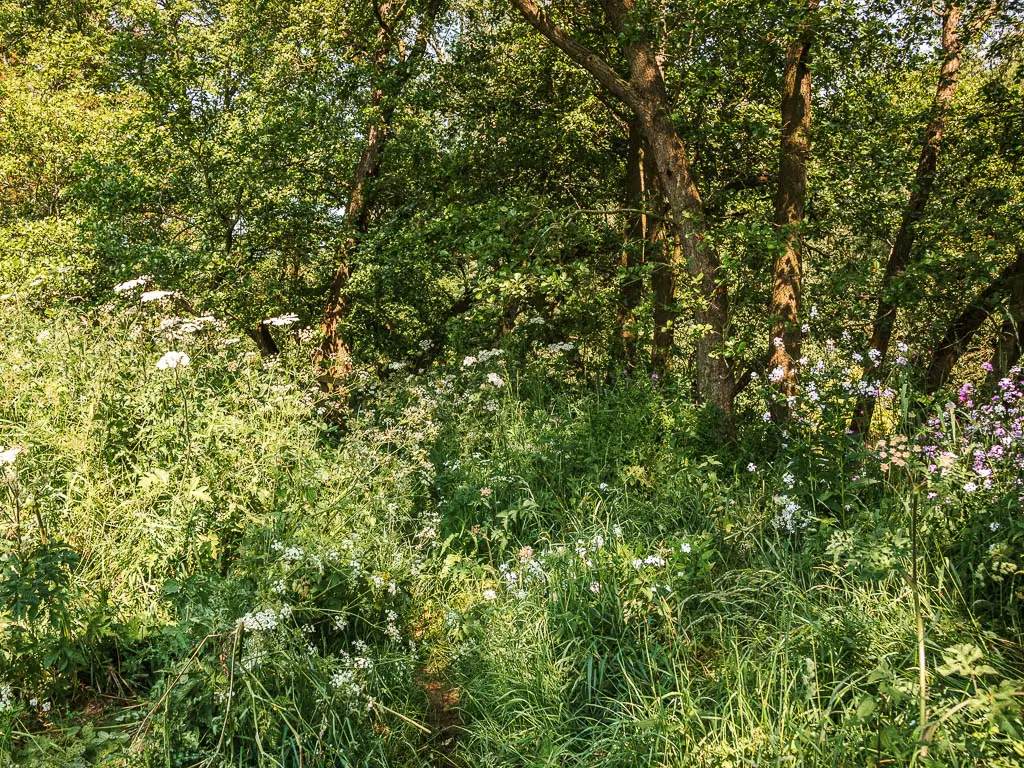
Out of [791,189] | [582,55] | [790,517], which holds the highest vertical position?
[582,55]

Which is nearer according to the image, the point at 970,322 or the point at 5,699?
the point at 5,699

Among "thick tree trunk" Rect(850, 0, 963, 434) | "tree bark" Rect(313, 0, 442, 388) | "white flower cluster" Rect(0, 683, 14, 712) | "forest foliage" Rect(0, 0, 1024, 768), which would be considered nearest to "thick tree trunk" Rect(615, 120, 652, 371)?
"forest foliage" Rect(0, 0, 1024, 768)

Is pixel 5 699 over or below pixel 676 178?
below

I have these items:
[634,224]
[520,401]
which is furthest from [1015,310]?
[520,401]

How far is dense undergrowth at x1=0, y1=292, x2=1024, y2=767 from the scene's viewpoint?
2.67 m

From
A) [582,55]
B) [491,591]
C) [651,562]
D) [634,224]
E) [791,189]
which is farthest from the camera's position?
[634,224]

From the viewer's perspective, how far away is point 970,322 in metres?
6.74

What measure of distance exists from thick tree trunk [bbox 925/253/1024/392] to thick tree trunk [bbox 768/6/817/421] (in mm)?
1279

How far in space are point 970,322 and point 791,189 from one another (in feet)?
7.41

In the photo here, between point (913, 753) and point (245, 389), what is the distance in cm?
446

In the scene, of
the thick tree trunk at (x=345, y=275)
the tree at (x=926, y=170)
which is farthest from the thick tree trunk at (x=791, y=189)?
the thick tree trunk at (x=345, y=275)

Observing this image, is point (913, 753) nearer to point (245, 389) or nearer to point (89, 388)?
point (245, 389)

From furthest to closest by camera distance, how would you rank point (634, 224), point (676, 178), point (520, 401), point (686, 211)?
point (634, 224) → point (520, 401) → point (676, 178) → point (686, 211)

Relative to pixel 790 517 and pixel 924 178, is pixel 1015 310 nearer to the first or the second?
pixel 924 178
